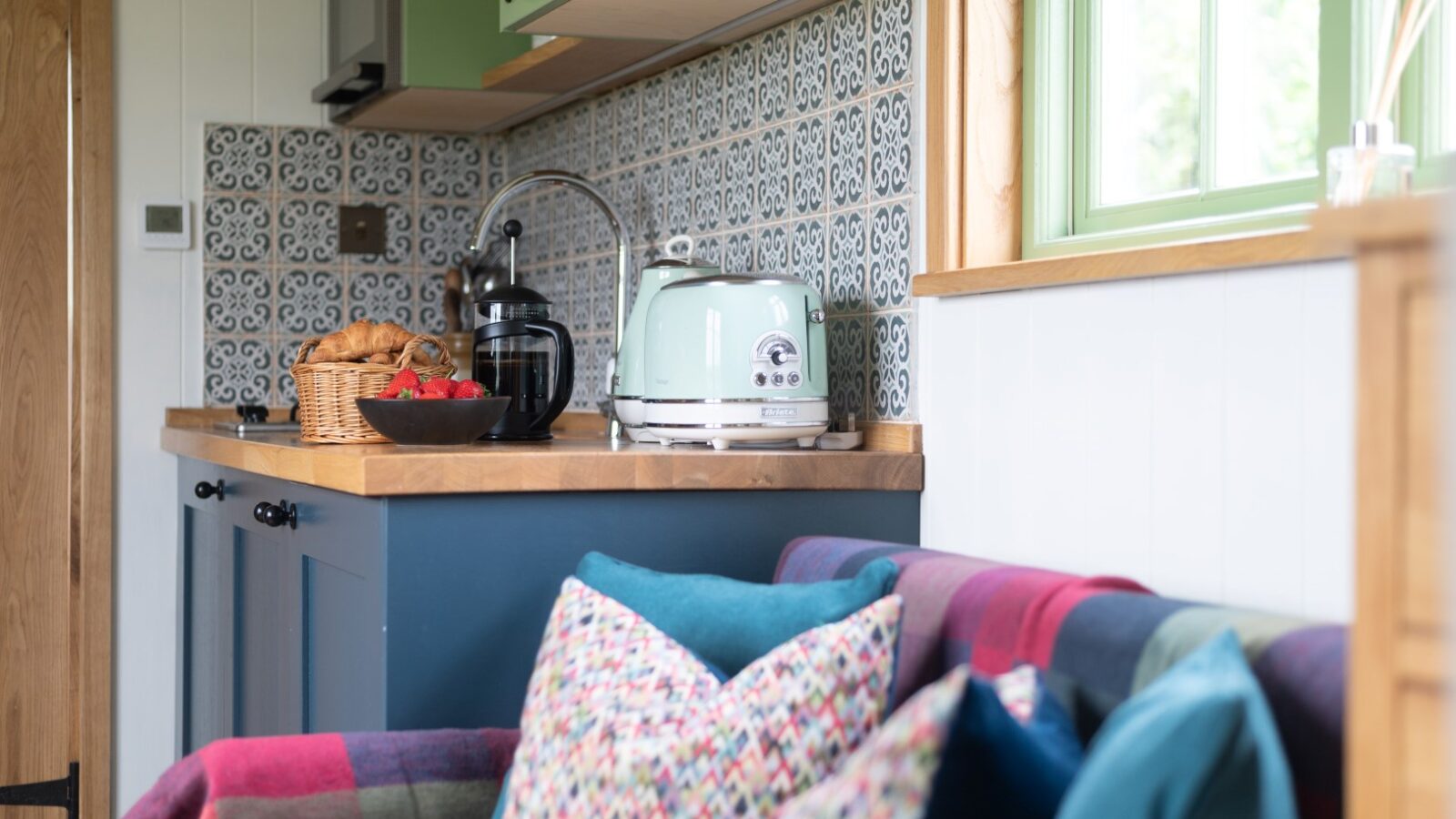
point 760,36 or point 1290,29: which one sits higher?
point 760,36

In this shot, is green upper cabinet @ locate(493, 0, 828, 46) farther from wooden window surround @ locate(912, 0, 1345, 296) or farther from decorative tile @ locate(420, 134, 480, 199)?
decorative tile @ locate(420, 134, 480, 199)

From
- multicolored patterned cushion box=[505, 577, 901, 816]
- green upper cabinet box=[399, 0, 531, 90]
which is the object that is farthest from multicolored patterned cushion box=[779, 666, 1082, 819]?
green upper cabinet box=[399, 0, 531, 90]

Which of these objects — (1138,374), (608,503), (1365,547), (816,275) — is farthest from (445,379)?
(1365,547)

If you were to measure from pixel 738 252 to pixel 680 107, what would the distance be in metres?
0.37

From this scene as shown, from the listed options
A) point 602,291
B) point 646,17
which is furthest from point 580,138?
point 646,17

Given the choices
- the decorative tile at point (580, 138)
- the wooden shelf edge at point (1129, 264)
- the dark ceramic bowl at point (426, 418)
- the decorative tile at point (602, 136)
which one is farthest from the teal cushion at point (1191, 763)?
the decorative tile at point (580, 138)

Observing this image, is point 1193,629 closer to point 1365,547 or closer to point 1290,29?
point 1365,547

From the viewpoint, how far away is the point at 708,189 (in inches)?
102

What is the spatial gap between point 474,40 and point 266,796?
1.88 metres

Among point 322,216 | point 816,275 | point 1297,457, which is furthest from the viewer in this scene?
point 322,216

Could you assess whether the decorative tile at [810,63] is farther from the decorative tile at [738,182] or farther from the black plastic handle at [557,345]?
the black plastic handle at [557,345]

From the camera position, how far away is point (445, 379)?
2.02 m

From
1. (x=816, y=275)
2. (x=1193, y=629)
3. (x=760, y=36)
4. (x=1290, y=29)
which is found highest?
(x=760, y=36)

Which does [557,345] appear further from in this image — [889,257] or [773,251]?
[889,257]
